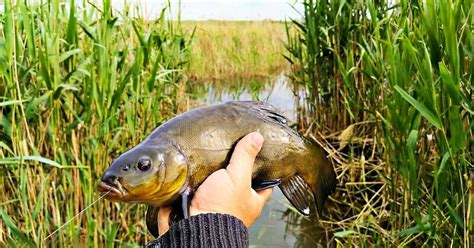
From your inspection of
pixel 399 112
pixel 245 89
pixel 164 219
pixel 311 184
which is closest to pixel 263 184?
pixel 311 184

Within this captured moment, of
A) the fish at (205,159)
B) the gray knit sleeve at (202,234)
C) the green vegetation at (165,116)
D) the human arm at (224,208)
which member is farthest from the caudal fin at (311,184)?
the green vegetation at (165,116)

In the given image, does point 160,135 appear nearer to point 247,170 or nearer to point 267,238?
point 247,170

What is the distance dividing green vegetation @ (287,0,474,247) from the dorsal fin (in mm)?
1189

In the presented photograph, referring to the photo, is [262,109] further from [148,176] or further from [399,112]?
[399,112]

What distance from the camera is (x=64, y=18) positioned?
151 inches

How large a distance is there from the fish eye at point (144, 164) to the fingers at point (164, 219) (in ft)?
0.55

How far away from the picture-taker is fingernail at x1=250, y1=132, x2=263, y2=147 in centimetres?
156

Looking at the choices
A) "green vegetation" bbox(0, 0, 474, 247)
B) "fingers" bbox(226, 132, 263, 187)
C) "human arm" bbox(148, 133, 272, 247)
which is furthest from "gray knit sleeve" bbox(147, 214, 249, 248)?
"green vegetation" bbox(0, 0, 474, 247)

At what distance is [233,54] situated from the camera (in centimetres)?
1333

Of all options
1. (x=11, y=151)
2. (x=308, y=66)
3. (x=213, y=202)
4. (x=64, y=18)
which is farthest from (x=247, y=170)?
(x=308, y=66)

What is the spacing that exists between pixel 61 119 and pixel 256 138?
2.31m

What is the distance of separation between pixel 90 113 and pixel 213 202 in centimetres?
220

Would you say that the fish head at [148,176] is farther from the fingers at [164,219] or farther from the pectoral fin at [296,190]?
the pectoral fin at [296,190]

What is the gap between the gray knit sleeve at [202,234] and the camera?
1413mm
